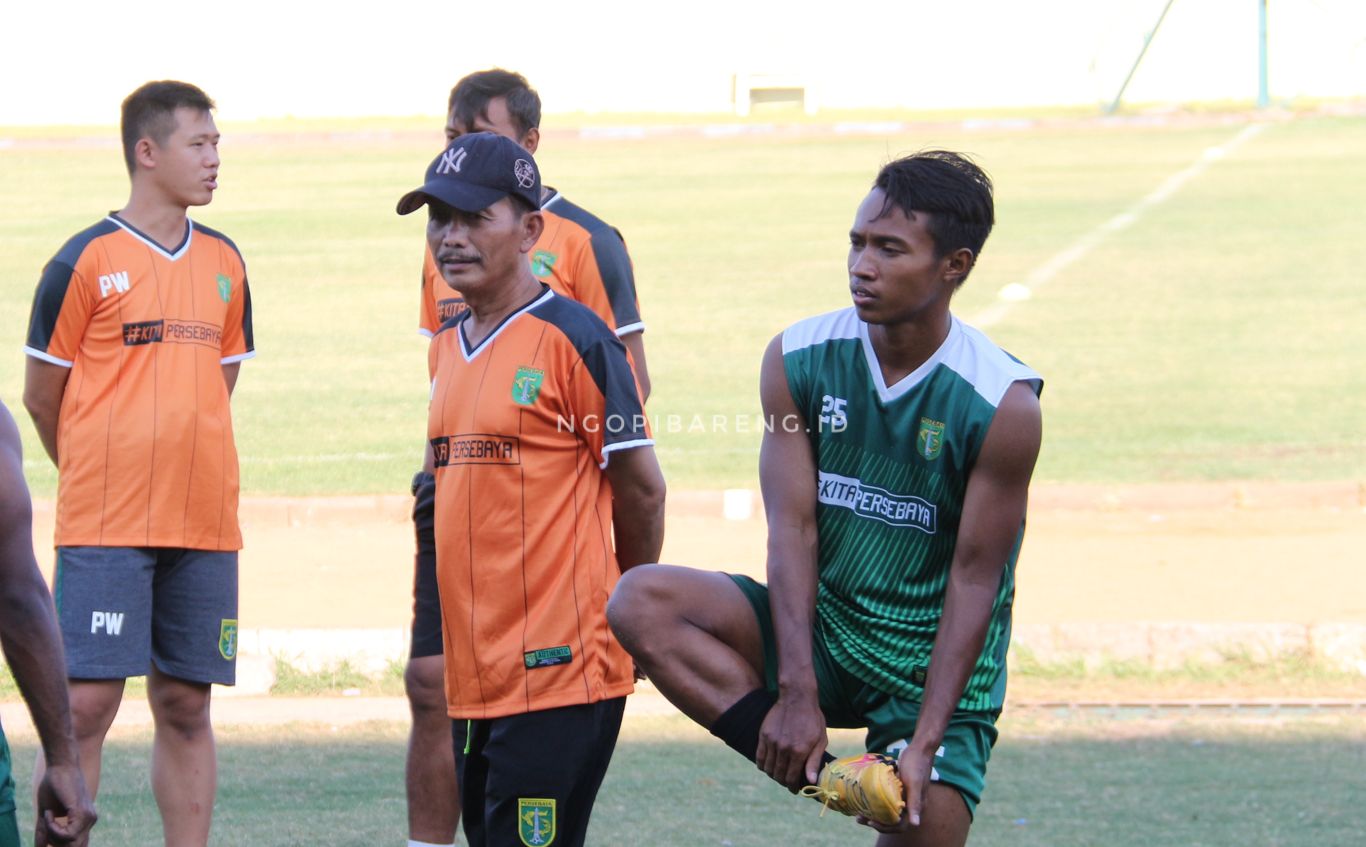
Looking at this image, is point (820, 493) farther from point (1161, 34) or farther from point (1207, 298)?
point (1161, 34)

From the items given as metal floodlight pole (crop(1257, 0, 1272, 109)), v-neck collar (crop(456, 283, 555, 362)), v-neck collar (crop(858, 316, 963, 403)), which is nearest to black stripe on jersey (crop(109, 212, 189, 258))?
v-neck collar (crop(456, 283, 555, 362))

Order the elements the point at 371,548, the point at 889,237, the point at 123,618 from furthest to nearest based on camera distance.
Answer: the point at 371,548 → the point at 123,618 → the point at 889,237

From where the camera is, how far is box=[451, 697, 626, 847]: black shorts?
4.21 metres

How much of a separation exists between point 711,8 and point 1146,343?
2523cm

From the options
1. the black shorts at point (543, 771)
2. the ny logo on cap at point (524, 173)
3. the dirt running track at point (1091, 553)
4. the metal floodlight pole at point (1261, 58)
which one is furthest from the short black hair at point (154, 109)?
the metal floodlight pole at point (1261, 58)

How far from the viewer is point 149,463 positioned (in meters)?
5.46

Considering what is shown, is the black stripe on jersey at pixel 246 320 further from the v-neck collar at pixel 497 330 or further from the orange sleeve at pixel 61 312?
the v-neck collar at pixel 497 330

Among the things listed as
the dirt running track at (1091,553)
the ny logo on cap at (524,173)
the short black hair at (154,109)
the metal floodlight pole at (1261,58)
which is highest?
the metal floodlight pole at (1261,58)

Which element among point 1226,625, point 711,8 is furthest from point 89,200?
point 1226,625

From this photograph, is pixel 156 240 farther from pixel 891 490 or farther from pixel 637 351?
pixel 891 490

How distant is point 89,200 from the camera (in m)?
27.7

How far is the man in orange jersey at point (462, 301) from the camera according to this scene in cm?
533

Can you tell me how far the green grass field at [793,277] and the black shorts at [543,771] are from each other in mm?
8103

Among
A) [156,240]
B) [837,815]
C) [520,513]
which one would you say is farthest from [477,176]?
[837,815]
